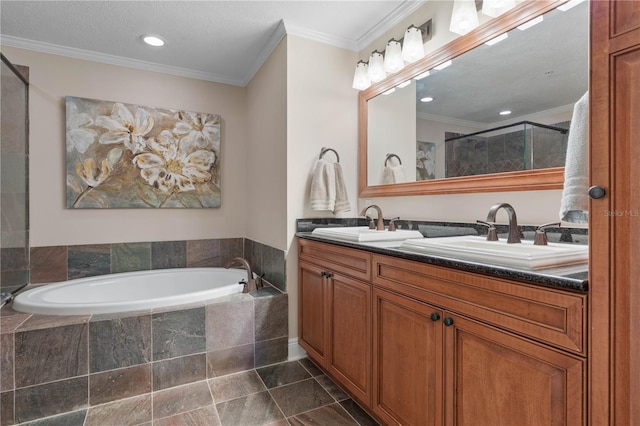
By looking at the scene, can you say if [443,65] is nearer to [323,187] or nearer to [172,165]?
A: [323,187]

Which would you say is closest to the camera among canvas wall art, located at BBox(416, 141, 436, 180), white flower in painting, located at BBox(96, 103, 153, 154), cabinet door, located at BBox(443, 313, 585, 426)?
cabinet door, located at BBox(443, 313, 585, 426)

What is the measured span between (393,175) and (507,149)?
811 mm

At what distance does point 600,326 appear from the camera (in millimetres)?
751

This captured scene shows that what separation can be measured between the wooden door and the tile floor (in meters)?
1.20

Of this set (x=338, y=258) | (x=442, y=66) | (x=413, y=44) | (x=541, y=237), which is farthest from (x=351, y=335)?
(x=413, y=44)

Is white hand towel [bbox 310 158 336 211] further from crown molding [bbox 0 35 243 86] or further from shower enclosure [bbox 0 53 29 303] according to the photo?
shower enclosure [bbox 0 53 29 303]

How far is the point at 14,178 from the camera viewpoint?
238 centimetres

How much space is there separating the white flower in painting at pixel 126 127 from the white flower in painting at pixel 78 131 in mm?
77

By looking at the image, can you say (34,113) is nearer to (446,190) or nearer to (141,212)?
(141,212)

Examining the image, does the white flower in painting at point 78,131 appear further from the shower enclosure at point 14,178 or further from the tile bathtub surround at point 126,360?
the tile bathtub surround at point 126,360

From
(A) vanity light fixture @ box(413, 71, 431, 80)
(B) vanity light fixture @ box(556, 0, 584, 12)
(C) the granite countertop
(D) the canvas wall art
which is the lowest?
(C) the granite countertop

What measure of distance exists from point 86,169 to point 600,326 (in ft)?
10.8

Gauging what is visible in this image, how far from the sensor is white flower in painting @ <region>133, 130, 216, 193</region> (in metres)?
2.91

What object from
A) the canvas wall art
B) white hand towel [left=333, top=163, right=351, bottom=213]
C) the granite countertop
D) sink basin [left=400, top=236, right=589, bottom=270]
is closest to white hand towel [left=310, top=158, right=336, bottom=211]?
white hand towel [left=333, top=163, right=351, bottom=213]
